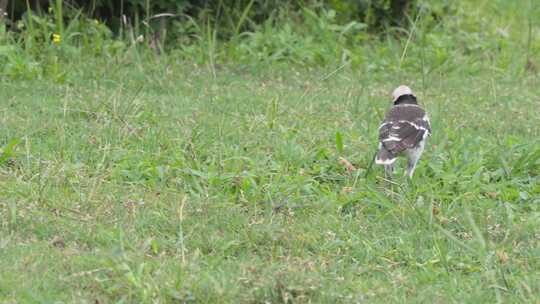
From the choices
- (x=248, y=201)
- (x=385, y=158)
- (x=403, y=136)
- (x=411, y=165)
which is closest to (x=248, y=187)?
(x=248, y=201)

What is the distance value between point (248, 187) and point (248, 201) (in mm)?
163

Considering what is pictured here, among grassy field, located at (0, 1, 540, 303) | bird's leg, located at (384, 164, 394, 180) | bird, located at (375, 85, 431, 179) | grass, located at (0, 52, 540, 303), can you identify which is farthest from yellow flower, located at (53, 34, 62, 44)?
bird's leg, located at (384, 164, 394, 180)

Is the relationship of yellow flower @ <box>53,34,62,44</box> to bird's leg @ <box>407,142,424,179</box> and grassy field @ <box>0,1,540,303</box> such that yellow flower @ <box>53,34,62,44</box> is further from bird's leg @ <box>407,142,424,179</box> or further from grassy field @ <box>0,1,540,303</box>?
bird's leg @ <box>407,142,424,179</box>

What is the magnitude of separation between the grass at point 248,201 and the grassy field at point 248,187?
16 mm

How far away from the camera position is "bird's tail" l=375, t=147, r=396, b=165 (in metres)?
7.47

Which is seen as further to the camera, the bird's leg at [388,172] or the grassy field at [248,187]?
the bird's leg at [388,172]

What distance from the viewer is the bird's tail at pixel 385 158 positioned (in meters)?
7.47

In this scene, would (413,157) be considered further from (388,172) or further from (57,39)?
(57,39)

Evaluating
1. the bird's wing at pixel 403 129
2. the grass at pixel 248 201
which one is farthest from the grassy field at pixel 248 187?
the bird's wing at pixel 403 129

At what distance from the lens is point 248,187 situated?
7148 millimetres

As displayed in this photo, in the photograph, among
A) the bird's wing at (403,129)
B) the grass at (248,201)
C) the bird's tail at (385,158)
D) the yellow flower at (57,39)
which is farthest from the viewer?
the yellow flower at (57,39)

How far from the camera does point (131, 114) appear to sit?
28.3 ft

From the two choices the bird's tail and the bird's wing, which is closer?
the bird's tail

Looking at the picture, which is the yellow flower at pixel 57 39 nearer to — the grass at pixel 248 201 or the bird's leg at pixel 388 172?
the grass at pixel 248 201
